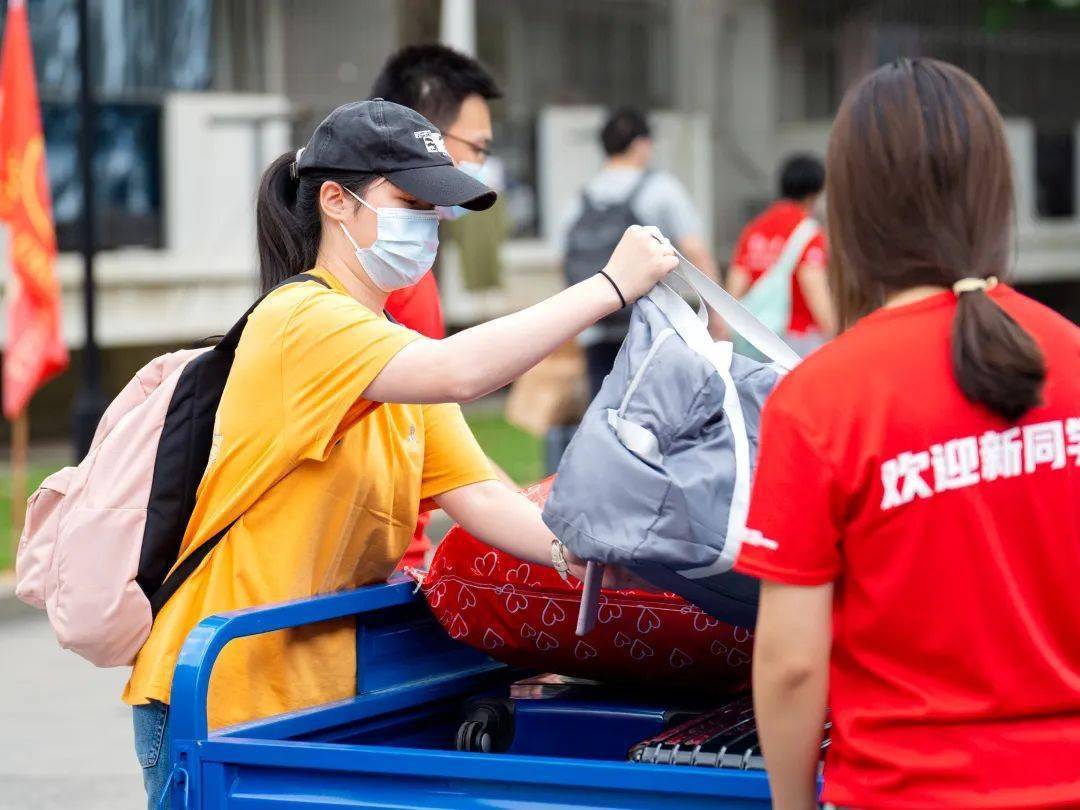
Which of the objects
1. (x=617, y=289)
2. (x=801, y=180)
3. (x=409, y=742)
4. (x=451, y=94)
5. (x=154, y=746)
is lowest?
(x=409, y=742)

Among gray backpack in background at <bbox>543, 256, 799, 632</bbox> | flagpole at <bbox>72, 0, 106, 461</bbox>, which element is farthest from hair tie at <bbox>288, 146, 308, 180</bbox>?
flagpole at <bbox>72, 0, 106, 461</bbox>

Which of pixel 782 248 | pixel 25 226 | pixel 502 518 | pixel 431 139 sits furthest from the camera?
pixel 25 226

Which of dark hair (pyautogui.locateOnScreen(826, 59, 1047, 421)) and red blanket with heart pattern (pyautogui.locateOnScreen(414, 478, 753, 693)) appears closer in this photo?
dark hair (pyautogui.locateOnScreen(826, 59, 1047, 421))

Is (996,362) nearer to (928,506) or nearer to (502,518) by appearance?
(928,506)

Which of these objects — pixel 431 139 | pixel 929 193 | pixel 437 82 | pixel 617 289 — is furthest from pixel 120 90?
pixel 929 193

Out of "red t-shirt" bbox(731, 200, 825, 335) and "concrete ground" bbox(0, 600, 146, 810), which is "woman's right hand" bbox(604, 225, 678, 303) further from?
"red t-shirt" bbox(731, 200, 825, 335)

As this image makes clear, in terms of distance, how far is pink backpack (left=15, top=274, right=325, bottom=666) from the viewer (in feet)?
9.14

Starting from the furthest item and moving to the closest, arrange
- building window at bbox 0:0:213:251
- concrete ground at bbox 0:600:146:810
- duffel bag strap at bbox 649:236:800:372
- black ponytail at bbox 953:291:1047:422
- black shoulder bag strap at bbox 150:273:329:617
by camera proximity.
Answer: building window at bbox 0:0:213:251, concrete ground at bbox 0:600:146:810, black shoulder bag strap at bbox 150:273:329:617, duffel bag strap at bbox 649:236:800:372, black ponytail at bbox 953:291:1047:422

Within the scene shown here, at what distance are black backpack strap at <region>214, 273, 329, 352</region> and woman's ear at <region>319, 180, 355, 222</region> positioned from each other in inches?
4.9

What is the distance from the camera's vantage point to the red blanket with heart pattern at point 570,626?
2.96 meters

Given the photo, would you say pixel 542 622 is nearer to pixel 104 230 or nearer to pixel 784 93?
pixel 104 230

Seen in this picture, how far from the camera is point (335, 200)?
295cm

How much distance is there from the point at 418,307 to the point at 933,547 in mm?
2182

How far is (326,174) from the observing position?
9.62 feet
